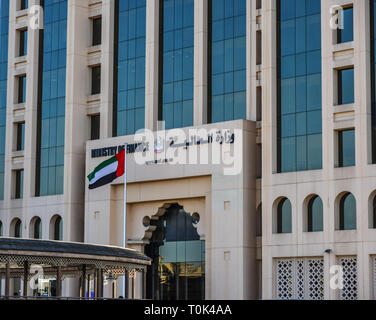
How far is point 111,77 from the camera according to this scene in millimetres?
53312

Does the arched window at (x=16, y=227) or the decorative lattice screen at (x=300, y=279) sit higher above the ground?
the arched window at (x=16, y=227)

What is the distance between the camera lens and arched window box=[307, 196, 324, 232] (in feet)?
135

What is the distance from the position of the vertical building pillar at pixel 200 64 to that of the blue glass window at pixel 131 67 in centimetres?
464

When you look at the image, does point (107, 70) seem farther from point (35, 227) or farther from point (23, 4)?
point (35, 227)

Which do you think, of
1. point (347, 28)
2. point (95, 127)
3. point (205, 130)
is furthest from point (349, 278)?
point (95, 127)

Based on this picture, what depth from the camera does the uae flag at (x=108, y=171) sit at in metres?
47.1

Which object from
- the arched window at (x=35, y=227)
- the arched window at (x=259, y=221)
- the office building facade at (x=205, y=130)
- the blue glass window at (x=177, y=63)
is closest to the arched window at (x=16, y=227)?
the office building facade at (x=205, y=130)

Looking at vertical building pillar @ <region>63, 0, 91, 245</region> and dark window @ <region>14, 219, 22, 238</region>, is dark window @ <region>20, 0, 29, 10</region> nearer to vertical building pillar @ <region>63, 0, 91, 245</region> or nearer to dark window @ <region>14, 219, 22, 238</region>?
vertical building pillar @ <region>63, 0, 91, 245</region>

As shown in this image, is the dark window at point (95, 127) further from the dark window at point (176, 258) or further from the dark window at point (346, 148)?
the dark window at point (346, 148)

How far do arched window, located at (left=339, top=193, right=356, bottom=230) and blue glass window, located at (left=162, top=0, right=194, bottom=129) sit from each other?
11787 mm

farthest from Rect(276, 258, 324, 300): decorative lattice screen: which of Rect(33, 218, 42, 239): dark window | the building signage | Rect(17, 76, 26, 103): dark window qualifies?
Rect(17, 76, 26, 103): dark window

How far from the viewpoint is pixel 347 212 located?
40.3 metres
